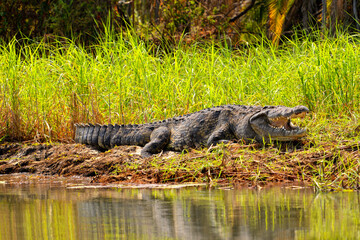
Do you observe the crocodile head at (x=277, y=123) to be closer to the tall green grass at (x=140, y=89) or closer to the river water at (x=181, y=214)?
the tall green grass at (x=140, y=89)

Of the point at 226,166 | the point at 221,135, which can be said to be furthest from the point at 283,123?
the point at 226,166

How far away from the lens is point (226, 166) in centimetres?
538

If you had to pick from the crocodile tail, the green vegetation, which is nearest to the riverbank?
the crocodile tail

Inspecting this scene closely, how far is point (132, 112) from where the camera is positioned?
806 centimetres

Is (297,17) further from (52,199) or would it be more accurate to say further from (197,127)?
(52,199)

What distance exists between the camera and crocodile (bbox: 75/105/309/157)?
6504 millimetres

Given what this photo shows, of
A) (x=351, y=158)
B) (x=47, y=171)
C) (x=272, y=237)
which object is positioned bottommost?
(x=47, y=171)

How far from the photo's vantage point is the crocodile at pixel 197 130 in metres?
6.50

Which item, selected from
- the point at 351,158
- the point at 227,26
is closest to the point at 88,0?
the point at 227,26

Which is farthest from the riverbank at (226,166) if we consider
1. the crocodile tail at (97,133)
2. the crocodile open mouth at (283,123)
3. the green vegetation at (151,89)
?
the green vegetation at (151,89)

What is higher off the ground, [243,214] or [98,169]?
[243,214]

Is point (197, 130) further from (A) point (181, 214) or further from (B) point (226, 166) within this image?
(A) point (181, 214)

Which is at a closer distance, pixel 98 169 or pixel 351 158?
pixel 351 158

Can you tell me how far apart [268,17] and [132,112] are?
9.88 meters
